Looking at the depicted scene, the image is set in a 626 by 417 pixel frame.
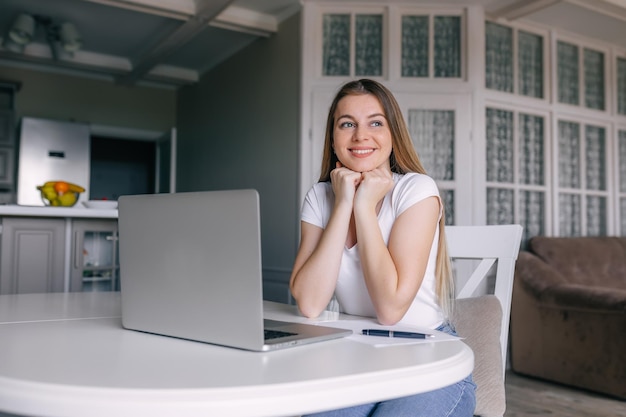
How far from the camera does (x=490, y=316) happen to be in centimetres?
148

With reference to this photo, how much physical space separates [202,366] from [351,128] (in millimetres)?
851

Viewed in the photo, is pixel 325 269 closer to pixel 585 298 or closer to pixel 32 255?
pixel 32 255

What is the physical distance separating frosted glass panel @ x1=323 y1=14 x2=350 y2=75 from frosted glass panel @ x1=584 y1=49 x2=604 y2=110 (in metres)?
1.98

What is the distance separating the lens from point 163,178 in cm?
643

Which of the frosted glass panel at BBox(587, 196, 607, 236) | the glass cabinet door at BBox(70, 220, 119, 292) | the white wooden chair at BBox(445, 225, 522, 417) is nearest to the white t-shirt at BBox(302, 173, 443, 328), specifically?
the white wooden chair at BBox(445, 225, 522, 417)

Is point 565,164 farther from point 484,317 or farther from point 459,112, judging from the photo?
point 484,317

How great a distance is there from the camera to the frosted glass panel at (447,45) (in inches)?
160

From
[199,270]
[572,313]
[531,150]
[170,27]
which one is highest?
[170,27]

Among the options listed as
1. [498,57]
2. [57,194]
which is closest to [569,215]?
[498,57]

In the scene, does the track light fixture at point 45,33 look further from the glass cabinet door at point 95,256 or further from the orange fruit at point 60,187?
the glass cabinet door at point 95,256

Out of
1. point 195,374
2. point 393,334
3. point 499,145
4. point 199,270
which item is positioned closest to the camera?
point 195,374

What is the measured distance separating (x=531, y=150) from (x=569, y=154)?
0.41 m

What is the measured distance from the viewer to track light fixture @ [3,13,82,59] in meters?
4.52

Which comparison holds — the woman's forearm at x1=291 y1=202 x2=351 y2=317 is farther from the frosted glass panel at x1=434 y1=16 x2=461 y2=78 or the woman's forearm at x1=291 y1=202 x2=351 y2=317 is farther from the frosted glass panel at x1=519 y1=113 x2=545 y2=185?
the frosted glass panel at x1=519 y1=113 x2=545 y2=185
